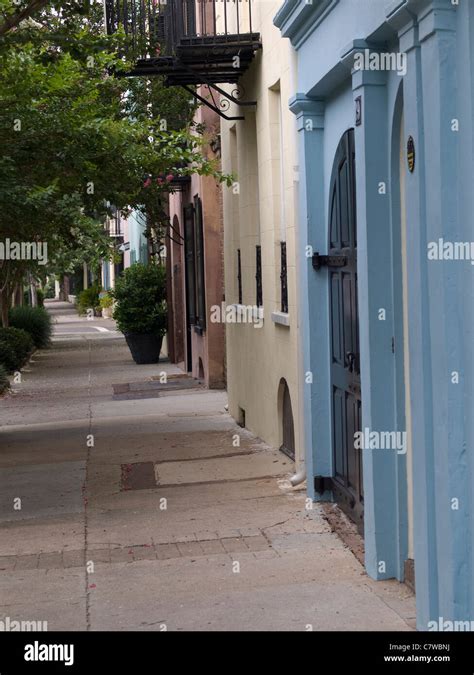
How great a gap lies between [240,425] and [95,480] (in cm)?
355

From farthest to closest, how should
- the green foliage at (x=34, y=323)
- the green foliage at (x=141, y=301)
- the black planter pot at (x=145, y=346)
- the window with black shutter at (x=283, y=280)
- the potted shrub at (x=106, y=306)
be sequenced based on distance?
the potted shrub at (x=106, y=306) → the green foliage at (x=34, y=323) → the black planter pot at (x=145, y=346) → the green foliage at (x=141, y=301) → the window with black shutter at (x=283, y=280)

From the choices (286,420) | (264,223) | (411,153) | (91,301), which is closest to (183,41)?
(264,223)

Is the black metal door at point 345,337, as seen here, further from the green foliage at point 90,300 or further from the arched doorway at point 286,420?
the green foliage at point 90,300

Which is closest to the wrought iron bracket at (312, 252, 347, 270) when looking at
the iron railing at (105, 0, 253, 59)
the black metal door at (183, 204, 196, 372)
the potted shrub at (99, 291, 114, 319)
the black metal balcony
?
the black metal balcony

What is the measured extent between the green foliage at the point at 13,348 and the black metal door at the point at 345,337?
50.9ft

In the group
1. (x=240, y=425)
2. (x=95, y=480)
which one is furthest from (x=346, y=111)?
(x=240, y=425)

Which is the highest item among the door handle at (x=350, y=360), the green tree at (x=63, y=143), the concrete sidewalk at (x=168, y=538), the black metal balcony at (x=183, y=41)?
the black metal balcony at (x=183, y=41)

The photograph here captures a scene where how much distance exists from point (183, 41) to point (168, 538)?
5.91 m

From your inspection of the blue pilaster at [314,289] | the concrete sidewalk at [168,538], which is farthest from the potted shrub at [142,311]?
the blue pilaster at [314,289]

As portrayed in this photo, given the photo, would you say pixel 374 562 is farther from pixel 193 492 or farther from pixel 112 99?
pixel 112 99

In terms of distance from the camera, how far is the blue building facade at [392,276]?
4.98 m

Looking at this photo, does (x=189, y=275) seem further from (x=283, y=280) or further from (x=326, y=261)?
(x=326, y=261)

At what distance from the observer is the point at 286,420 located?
36.3 feet

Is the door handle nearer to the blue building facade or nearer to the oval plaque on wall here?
the blue building facade
